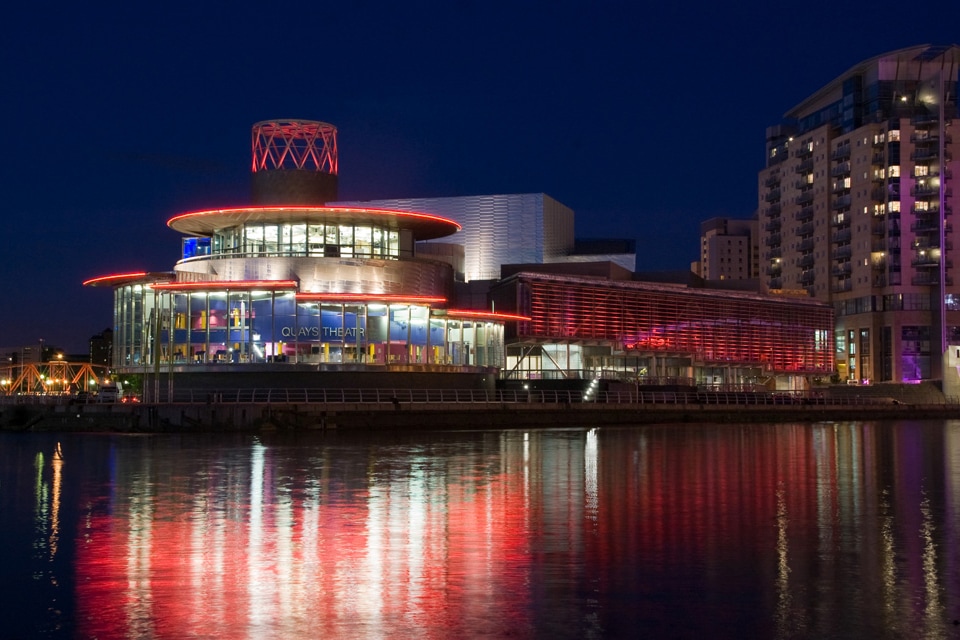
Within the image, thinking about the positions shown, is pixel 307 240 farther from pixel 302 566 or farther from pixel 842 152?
pixel 842 152

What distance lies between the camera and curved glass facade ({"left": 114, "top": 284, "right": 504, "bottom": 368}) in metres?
69.2

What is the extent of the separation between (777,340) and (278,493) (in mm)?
101812

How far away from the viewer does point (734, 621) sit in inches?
527

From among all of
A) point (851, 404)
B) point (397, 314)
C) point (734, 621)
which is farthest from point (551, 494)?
point (851, 404)

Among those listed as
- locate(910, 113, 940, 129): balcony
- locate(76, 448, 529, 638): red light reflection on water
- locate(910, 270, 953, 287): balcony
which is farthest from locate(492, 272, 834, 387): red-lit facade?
locate(76, 448, 529, 638): red light reflection on water

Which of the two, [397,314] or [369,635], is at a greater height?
[397,314]

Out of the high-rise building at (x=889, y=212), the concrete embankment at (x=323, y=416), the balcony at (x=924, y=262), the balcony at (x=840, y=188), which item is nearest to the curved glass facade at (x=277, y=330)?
the concrete embankment at (x=323, y=416)

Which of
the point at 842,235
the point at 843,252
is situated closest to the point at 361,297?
the point at 843,252

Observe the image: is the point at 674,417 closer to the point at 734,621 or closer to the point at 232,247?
the point at 232,247

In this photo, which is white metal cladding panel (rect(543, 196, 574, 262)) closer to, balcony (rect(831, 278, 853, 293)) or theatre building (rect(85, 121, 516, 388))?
theatre building (rect(85, 121, 516, 388))

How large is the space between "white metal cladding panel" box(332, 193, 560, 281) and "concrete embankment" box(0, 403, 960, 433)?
45.2 metres

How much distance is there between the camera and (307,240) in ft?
247

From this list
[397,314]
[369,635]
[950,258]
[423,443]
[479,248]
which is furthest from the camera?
[950,258]

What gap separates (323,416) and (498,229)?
2407 inches
